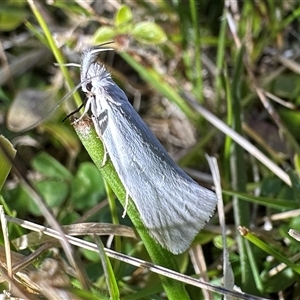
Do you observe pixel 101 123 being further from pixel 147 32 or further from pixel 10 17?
pixel 10 17

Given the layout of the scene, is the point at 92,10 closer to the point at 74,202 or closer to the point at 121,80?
the point at 121,80

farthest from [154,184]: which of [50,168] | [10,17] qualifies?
[10,17]

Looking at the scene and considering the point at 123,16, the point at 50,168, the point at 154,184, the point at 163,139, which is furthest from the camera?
the point at 163,139

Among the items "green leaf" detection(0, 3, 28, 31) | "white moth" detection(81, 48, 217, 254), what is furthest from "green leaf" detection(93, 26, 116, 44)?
"white moth" detection(81, 48, 217, 254)

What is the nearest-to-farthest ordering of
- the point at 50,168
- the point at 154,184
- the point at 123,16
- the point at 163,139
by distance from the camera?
1. the point at 154,184
2. the point at 50,168
3. the point at 123,16
4. the point at 163,139

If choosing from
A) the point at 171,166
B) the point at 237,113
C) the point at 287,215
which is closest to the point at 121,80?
the point at 237,113

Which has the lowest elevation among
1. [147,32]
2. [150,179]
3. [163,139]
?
[163,139]
